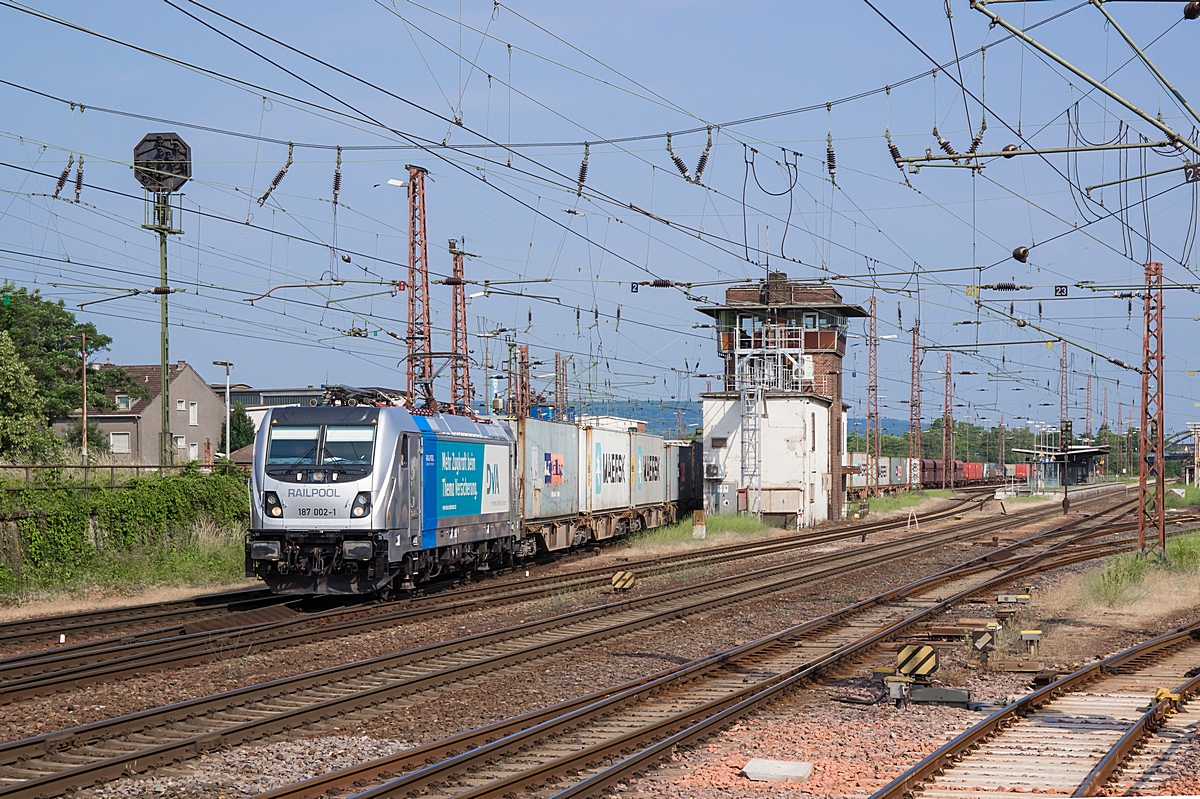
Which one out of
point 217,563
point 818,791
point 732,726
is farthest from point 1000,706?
point 217,563

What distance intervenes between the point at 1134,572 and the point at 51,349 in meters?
53.1

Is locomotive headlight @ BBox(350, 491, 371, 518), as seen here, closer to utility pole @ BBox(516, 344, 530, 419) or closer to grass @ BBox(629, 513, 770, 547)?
grass @ BBox(629, 513, 770, 547)

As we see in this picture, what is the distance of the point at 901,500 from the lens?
6594cm

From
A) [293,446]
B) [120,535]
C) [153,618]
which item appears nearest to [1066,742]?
[293,446]

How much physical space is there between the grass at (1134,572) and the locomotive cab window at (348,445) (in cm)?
1343

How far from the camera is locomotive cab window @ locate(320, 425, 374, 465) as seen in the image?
62.3ft

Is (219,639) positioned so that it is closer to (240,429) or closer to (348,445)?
(348,445)

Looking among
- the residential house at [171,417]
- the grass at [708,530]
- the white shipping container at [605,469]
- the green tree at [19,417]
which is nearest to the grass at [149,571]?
the green tree at [19,417]

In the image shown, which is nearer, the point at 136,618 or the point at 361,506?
the point at 136,618

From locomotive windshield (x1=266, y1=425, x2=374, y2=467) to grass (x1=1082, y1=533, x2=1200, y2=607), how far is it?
13539 mm

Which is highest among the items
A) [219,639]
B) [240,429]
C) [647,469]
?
[240,429]

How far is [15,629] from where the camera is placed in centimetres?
1653

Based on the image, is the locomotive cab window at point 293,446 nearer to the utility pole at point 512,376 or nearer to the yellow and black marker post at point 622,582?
the yellow and black marker post at point 622,582

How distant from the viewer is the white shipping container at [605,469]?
32188mm
